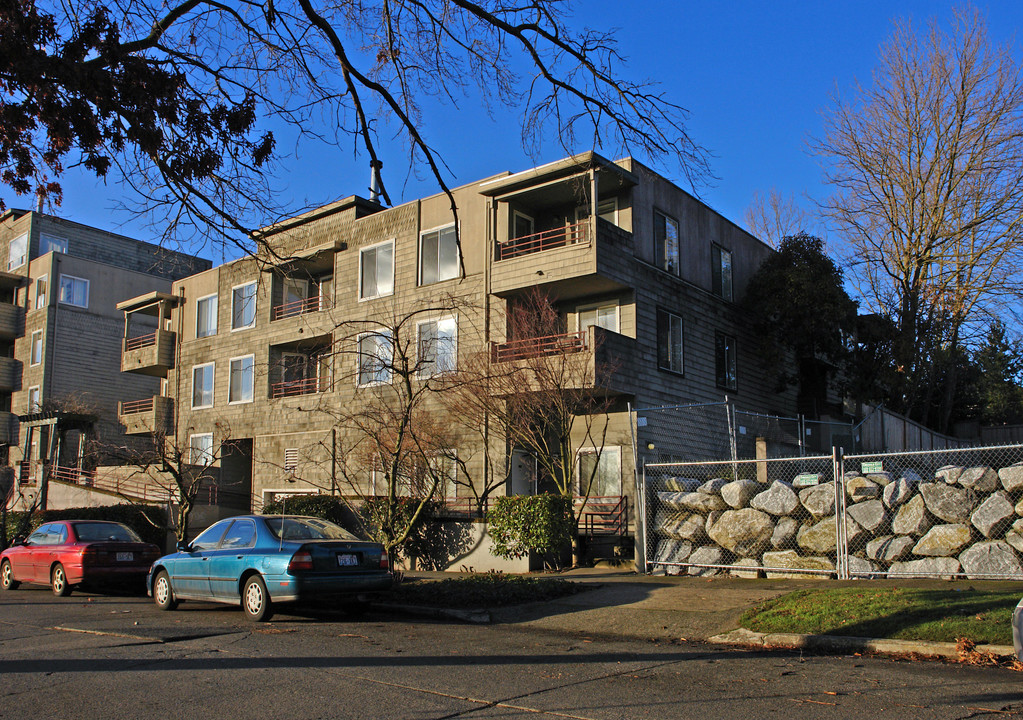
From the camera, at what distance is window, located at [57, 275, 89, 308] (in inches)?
1564

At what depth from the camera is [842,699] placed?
6094mm

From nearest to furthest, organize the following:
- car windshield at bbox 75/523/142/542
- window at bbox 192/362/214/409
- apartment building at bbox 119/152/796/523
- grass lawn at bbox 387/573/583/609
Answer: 1. grass lawn at bbox 387/573/583/609
2. car windshield at bbox 75/523/142/542
3. apartment building at bbox 119/152/796/523
4. window at bbox 192/362/214/409

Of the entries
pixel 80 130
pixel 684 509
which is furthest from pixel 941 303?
pixel 80 130

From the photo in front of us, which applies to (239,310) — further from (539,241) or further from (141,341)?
(539,241)

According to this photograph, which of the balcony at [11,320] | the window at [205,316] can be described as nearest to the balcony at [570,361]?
the window at [205,316]

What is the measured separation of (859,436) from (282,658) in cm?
1887

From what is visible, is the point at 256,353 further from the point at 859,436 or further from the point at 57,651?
the point at 57,651

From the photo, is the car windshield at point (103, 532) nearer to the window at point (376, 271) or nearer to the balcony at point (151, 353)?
the window at point (376, 271)

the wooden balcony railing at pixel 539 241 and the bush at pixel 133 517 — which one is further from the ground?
the wooden balcony railing at pixel 539 241

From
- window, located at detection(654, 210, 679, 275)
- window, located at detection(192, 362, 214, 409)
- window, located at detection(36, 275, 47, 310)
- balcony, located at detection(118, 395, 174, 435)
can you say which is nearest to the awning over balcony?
window, located at detection(654, 210, 679, 275)

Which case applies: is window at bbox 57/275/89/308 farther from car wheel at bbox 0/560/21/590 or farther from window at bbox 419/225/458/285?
car wheel at bbox 0/560/21/590

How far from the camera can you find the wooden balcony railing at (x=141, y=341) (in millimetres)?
33406

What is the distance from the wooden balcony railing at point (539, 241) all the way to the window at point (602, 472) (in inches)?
204

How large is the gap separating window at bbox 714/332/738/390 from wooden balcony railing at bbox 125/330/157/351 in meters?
21.2
